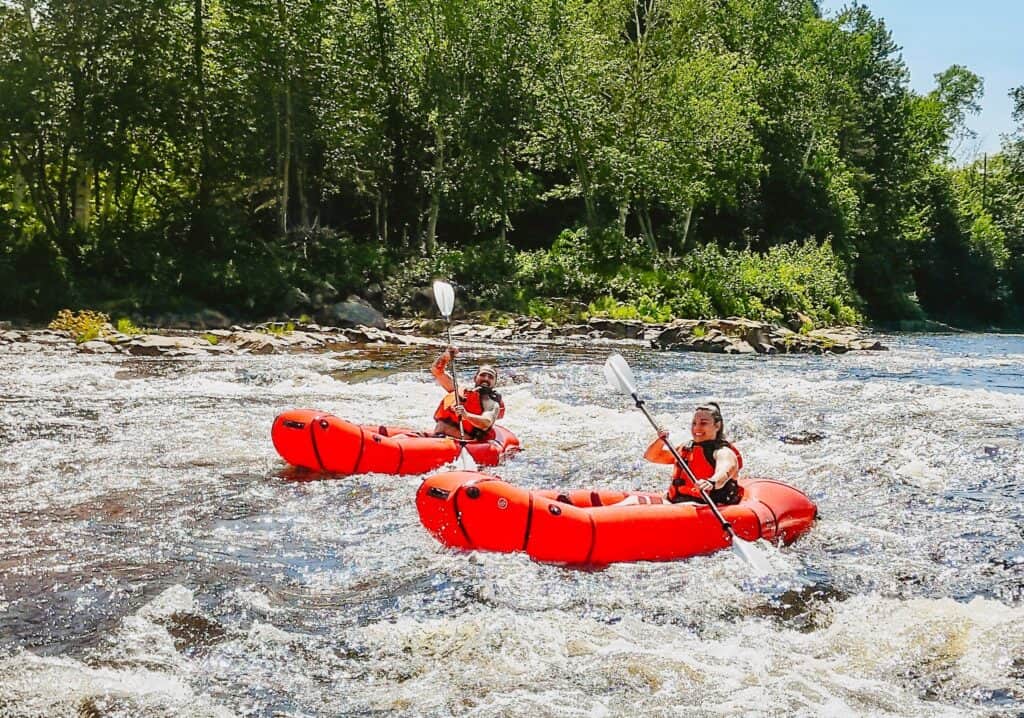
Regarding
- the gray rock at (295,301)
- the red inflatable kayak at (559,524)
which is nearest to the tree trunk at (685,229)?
the gray rock at (295,301)

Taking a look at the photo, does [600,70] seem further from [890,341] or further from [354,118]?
Answer: [890,341]

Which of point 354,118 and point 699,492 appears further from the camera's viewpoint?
point 354,118

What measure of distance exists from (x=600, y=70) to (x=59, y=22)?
38.9 feet

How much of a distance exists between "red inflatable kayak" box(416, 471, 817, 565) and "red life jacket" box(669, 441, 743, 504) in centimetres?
29

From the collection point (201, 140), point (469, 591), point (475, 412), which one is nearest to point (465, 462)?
point (475, 412)

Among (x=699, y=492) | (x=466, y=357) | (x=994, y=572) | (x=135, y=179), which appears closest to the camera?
(x=994, y=572)

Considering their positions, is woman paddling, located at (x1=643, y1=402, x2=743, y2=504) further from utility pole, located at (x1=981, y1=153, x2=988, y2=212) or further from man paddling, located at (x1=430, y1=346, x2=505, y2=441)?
utility pole, located at (x1=981, y1=153, x2=988, y2=212)

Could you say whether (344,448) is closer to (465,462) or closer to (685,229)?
(465,462)

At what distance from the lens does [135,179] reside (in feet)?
70.7

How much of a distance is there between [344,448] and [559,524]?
2.64 metres

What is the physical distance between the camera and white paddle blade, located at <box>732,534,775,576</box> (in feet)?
18.0

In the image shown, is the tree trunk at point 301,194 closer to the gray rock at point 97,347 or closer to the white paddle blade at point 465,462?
the gray rock at point 97,347

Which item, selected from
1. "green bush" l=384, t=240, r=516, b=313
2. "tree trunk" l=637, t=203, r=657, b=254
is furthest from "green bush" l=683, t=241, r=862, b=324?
"green bush" l=384, t=240, r=516, b=313

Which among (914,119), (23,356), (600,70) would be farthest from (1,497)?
(914,119)
